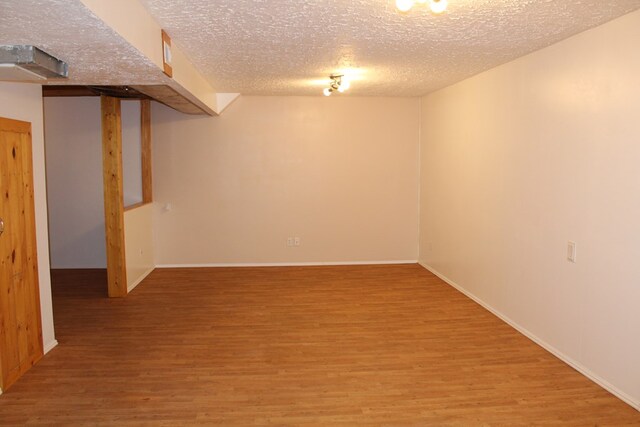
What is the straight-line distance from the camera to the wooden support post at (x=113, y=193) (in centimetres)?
543

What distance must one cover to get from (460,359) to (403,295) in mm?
1879

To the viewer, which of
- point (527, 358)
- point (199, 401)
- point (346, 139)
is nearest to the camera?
point (199, 401)

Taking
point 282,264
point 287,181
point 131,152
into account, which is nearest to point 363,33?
point 287,181

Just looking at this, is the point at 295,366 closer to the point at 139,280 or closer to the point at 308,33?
the point at 308,33

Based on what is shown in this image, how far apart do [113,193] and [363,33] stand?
11.5ft

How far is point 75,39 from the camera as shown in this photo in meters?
2.48

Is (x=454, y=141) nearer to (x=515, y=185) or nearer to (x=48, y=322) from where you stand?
(x=515, y=185)

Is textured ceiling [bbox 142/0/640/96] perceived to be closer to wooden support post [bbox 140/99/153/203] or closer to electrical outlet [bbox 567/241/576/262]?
electrical outlet [bbox 567/241/576/262]

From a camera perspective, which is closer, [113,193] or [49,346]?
[49,346]

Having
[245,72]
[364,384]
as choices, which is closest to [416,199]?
[245,72]

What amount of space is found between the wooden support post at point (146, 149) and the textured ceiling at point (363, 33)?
6.68ft

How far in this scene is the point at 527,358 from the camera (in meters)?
3.79

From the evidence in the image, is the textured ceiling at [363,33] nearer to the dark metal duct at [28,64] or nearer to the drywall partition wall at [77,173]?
the dark metal duct at [28,64]

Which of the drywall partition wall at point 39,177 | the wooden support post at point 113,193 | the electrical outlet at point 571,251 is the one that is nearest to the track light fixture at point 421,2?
the electrical outlet at point 571,251
